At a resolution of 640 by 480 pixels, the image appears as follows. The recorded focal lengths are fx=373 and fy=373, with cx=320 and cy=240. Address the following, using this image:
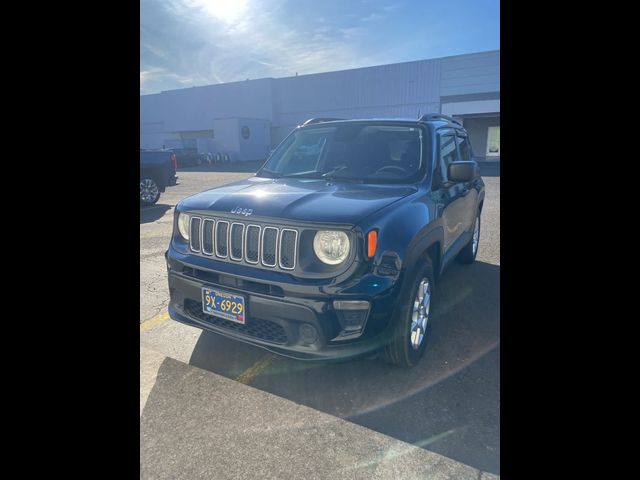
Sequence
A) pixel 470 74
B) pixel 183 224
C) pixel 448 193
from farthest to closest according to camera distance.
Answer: pixel 470 74
pixel 448 193
pixel 183 224

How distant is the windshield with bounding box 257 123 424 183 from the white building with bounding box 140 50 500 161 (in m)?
23.3

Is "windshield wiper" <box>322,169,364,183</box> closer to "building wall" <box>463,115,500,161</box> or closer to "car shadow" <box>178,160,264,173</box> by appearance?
"car shadow" <box>178,160,264,173</box>

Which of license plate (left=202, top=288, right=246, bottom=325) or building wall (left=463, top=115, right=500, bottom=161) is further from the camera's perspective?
building wall (left=463, top=115, right=500, bottom=161)

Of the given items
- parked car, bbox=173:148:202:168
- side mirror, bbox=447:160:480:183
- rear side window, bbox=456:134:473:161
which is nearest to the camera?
side mirror, bbox=447:160:480:183

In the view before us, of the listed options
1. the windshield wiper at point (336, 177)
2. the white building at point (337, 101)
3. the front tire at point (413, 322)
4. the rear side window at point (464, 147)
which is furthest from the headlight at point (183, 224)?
the white building at point (337, 101)

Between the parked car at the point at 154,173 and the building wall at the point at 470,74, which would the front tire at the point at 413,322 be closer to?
the parked car at the point at 154,173

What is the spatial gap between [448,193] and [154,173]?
887cm

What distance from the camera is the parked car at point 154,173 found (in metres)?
9.86

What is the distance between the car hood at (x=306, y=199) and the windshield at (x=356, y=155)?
0.88ft

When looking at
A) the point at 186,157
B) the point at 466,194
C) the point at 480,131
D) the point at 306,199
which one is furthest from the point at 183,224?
the point at 480,131

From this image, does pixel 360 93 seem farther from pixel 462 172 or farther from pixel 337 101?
pixel 462 172

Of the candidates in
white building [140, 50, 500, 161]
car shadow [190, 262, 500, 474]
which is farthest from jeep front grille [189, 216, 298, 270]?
white building [140, 50, 500, 161]

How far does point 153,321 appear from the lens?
3609 millimetres

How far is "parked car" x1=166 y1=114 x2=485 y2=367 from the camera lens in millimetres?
2205
